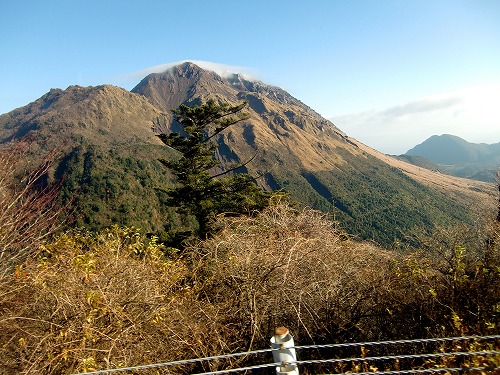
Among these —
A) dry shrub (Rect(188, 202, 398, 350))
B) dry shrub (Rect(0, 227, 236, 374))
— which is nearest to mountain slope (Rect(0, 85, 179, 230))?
dry shrub (Rect(0, 227, 236, 374))

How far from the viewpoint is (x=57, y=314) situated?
386cm

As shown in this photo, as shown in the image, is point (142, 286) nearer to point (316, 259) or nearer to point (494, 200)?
point (316, 259)

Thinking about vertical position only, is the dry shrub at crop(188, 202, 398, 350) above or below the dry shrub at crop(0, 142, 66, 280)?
below

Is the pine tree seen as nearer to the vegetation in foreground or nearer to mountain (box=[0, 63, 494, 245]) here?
the vegetation in foreground

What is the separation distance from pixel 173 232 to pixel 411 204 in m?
133

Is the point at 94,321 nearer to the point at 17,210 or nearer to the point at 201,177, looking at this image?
the point at 17,210

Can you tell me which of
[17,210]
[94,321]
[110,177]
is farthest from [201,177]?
[110,177]

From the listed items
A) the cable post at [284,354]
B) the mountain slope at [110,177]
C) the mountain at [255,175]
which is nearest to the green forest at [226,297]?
the cable post at [284,354]

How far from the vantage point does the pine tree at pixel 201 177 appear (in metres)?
Answer: 18.5

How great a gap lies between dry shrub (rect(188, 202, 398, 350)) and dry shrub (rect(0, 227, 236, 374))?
0.43 meters

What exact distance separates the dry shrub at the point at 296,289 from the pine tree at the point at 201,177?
12.9 metres

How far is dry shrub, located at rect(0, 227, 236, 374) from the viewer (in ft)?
11.5

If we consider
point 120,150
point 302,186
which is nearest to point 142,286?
point 120,150

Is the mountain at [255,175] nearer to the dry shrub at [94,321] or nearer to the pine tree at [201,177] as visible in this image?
the pine tree at [201,177]
